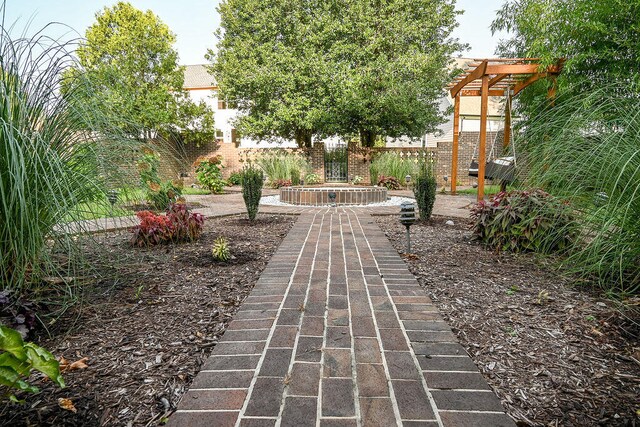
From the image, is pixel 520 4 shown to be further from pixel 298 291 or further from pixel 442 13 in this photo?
pixel 298 291

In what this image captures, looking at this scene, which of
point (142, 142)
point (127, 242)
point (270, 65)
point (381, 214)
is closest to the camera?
point (142, 142)

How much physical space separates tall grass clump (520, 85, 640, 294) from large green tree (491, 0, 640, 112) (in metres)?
2.74

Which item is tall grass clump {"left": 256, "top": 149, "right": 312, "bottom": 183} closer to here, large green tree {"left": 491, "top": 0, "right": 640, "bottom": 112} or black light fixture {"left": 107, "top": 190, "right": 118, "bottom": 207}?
large green tree {"left": 491, "top": 0, "right": 640, "bottom": 112}

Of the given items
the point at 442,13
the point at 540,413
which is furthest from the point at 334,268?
the point at 442,13

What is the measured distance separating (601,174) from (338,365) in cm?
200

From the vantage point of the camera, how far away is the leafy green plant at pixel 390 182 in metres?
11.6

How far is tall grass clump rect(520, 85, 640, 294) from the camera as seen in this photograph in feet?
7.16

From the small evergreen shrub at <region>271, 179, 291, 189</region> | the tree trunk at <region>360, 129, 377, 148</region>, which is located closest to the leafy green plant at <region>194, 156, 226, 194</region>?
the small evergreen shrub at <region>271, 179, 291, 189</region>

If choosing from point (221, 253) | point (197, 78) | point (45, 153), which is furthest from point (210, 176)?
point (197, 78)

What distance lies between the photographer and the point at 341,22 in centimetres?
1340

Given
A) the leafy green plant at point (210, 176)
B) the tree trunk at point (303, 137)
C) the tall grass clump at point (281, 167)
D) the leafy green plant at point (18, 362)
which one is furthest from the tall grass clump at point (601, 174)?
the tree trunk at point (303, 137)

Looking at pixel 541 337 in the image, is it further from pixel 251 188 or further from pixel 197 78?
pixel 197 78

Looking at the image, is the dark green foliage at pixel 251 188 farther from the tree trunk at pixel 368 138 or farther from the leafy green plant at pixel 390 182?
the tree trunk at pixel 368 138

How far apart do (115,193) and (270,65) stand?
Answer: 39.8 ft
